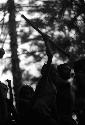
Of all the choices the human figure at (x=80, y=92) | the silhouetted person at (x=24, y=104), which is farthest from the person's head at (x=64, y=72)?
the silhouetted person at (x=24, y=104)

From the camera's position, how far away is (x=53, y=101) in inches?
151

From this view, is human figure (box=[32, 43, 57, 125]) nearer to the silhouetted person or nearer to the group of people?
the group of people

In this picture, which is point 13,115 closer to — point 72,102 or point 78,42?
point 72,102

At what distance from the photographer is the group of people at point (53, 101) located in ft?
11.9

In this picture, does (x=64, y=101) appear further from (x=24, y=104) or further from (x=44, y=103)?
(x=24, y=104)

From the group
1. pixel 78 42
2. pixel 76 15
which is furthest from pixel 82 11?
pixel 78 42

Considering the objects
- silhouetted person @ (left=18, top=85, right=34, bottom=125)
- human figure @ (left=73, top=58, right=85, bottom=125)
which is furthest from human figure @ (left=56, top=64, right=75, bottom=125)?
silhouetted person @ (left=18, top=85, right=34, bottom=125)

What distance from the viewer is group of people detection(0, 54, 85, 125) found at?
3617 millimetres

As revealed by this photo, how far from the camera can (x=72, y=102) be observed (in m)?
3.70

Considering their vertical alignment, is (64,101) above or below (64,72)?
below

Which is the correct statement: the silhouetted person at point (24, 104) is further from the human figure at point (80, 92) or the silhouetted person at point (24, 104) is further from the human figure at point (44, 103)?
the human figure at point (80, 92)

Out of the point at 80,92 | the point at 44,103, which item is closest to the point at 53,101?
the point at 44,103

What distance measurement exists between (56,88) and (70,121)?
0.45 m

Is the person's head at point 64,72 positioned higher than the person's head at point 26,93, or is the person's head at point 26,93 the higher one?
the person's head at point 64,72
